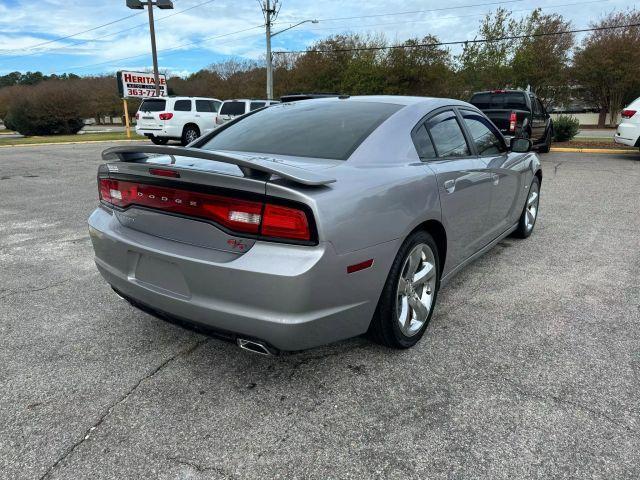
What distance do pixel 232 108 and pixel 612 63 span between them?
29.4 meters

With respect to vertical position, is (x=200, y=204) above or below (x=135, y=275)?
above

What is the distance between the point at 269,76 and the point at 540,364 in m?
26.7

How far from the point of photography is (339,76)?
1537 inches

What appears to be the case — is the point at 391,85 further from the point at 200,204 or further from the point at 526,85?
the point at 200,204

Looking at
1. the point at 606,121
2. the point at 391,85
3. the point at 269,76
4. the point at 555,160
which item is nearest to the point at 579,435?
the point at 555,160

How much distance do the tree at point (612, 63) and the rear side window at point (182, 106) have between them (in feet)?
98.3

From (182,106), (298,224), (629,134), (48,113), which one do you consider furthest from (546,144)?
(48,113)

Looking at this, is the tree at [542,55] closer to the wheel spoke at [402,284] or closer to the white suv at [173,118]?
the white suv at [173,118]

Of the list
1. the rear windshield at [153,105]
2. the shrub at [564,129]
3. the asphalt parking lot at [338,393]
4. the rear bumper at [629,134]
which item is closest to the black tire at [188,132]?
the rear windshield at [153,105]

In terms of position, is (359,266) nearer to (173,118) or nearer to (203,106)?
(173,118)

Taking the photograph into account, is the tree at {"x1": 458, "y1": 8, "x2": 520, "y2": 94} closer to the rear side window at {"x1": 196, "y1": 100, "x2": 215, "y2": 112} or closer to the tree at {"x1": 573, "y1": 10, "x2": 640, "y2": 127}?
the tree at {"x1": 573, "y1": 10, "x2": 640, "y2": 127}

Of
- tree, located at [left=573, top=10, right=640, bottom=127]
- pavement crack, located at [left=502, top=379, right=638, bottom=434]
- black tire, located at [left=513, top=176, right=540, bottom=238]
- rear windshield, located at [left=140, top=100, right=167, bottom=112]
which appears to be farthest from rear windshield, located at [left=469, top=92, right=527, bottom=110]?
tree, located at [left=573, top=10, right=640, bottom=127]

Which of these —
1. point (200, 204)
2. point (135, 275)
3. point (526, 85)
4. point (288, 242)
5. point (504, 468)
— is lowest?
point (504, 468)

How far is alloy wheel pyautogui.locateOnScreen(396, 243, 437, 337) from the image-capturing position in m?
2.69
